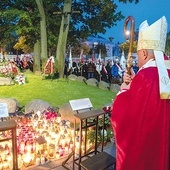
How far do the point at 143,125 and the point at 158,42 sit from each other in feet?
3.06

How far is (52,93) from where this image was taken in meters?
10.1

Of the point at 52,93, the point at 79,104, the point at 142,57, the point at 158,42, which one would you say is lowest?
the point at 52,93

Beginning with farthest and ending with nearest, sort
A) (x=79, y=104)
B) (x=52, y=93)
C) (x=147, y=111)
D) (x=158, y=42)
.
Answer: (x=52, y=93) < (x=79, y=104) < (x=158, y=42) < (x=147, y=111)

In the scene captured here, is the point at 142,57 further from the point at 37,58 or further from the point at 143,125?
the point at 37,58

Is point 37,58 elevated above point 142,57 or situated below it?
above

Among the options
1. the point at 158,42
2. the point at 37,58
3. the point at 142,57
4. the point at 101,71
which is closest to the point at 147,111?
the point at 142,57

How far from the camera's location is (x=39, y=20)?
15.6 meters

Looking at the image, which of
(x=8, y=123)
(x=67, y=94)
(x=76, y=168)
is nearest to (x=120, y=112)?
(x=8, y=123)

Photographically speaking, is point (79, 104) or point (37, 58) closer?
point (79, 104)

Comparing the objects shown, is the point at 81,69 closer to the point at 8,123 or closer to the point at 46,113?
the point at 46,113

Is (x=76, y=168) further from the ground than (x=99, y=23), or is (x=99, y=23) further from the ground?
(x=99, y=23)

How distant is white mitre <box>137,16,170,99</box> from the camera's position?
91.9 inches

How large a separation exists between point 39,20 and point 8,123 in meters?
13.5

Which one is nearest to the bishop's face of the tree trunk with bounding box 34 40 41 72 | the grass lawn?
the grass lawn
